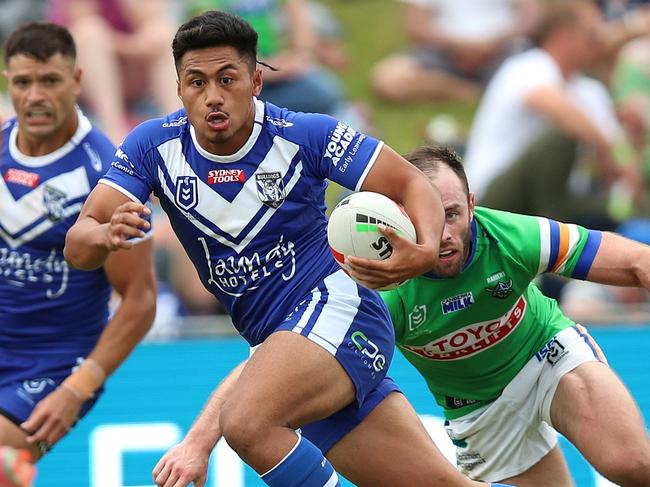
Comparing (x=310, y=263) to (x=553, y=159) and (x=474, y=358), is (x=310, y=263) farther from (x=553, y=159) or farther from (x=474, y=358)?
(x=553, y=159)

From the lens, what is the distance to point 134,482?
318 inches

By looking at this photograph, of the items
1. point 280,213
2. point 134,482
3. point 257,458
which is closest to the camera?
point 257,458

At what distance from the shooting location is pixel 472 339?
230 inches

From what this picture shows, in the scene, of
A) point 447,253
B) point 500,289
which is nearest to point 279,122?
point 447,253

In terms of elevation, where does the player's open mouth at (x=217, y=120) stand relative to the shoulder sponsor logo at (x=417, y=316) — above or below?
above

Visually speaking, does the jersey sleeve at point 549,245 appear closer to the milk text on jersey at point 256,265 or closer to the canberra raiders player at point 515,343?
the canberra raiders player at point 515,343

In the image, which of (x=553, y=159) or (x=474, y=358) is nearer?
(x=474, y=358)

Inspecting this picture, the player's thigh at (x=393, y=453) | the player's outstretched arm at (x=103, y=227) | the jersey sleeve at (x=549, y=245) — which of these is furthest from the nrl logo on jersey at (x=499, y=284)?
the player's outstretched arm at (x=103, y=227)

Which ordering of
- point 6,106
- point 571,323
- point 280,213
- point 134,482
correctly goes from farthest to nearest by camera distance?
point 6,106
point 134,482
point 571,323
point 280,213

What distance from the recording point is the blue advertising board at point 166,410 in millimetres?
8086

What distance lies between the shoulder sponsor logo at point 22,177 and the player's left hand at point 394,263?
2.48 metres

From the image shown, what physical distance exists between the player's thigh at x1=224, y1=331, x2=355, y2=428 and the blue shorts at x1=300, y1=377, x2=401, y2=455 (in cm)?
24

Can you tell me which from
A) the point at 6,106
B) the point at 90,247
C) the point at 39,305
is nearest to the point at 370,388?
the point at 90,247

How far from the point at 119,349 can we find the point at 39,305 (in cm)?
51
